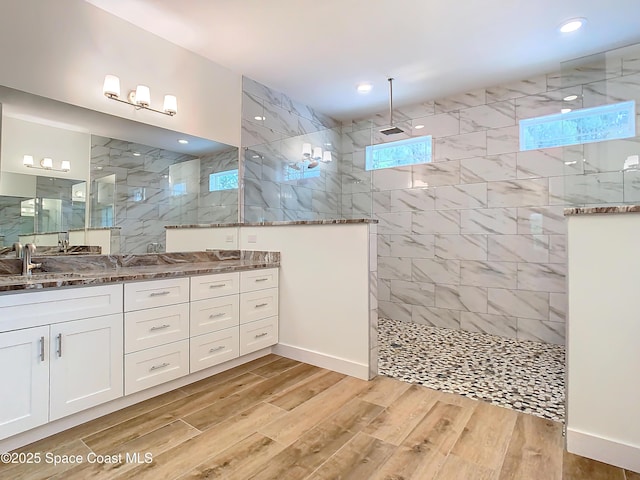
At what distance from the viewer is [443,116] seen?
13.2ft

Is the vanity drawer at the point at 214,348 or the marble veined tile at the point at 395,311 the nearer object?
the vanity drawer at the point at 214,348

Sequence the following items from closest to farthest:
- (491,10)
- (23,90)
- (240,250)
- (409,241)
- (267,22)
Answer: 1. (23,90)
2. (491,10)
3. (267,22)
4. (240,250)
5. (409,241)

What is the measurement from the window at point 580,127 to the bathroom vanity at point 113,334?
2943 mm

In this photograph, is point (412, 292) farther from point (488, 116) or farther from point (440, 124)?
point (488, 116)

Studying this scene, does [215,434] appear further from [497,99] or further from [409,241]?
[497,99]

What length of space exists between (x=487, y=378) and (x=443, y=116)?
291 centimetres

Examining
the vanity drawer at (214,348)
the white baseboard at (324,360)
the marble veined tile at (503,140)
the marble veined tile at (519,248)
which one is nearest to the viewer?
the vanity drawer at (214,348)

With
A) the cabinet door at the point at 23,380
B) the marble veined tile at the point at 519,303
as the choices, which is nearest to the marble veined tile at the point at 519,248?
the marble veined tile at the point at 519,303

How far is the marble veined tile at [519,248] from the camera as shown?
343 centimetres

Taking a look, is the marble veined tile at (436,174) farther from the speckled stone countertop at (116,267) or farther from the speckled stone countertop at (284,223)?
the speckled stone countertop at (116,267)

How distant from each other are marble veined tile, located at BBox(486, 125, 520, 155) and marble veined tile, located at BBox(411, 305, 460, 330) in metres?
1.85

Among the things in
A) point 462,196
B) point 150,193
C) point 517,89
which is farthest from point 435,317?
point 150,193

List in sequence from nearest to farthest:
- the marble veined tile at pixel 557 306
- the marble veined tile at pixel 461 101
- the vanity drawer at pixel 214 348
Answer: the vanity drawer at pixel 214 348
the marble veined tile at pixel 557 306
the marble veined tile at pixel 461 101

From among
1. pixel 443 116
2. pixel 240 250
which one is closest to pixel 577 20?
pixel 443 116
